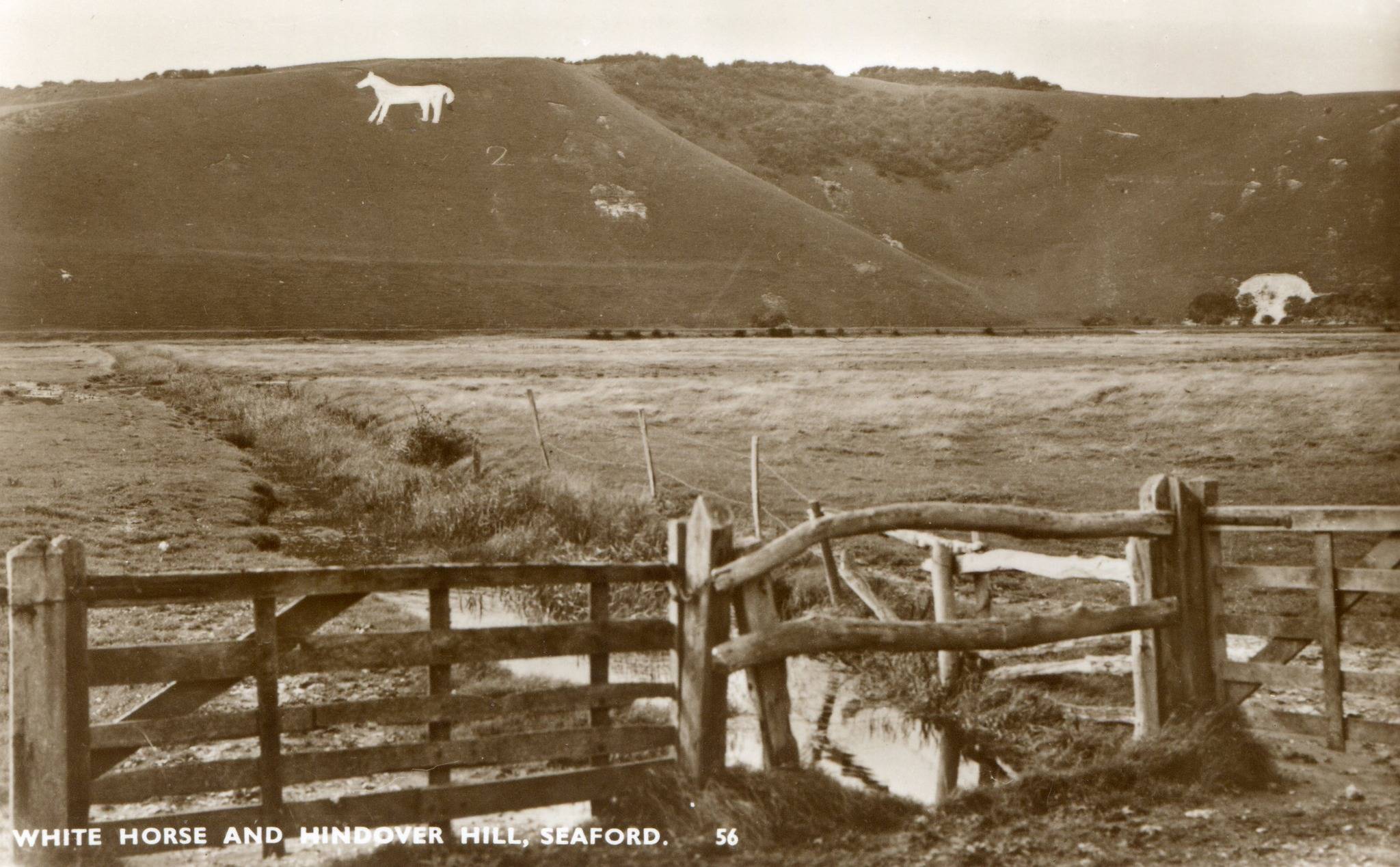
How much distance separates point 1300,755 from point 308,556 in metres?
13.4

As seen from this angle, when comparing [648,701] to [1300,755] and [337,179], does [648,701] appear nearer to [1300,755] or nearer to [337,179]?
[1300,755]

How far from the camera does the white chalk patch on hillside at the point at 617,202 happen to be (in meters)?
129

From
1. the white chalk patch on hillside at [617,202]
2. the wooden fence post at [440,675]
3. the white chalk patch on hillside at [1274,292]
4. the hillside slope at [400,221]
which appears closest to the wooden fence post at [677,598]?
the wooden fence post at [440,675]

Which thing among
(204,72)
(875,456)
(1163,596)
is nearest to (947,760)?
(1163,596)

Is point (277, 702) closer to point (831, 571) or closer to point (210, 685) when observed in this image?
point (210, 685)

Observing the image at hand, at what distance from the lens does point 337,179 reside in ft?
404

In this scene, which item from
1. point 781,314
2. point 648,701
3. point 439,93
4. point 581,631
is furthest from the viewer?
point 439,93

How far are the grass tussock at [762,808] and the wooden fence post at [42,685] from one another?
2825mm

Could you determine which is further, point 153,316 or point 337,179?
point 337,179

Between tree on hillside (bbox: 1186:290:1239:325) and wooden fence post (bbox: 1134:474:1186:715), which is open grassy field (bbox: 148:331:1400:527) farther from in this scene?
tree on hillside (bbox: 1186:290:1239:325)

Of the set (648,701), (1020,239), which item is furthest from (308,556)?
(1020,239)

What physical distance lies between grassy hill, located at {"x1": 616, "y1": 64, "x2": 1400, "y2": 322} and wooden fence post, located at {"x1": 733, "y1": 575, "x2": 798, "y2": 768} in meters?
111

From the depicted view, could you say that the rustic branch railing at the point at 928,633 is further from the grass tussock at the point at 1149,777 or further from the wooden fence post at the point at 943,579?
the wooden fence post at the point at 943,579

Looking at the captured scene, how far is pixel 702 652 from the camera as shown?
655 cm
